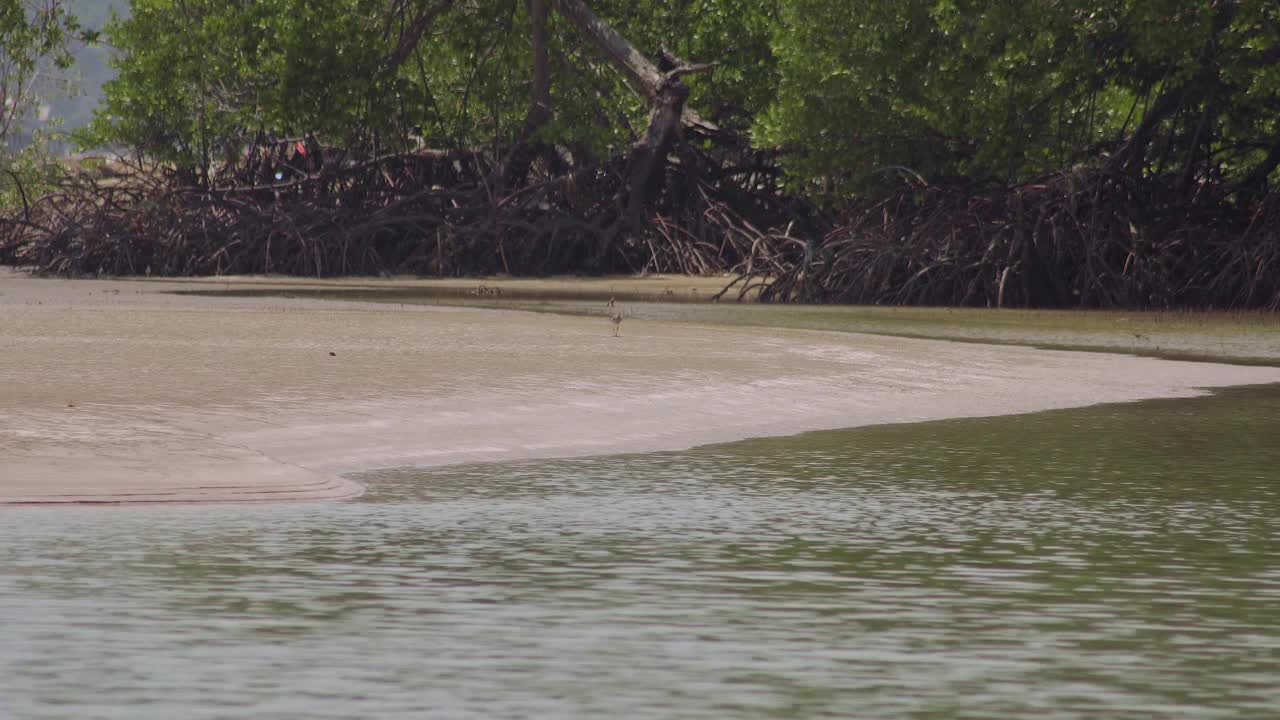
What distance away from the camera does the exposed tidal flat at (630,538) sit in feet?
15.8

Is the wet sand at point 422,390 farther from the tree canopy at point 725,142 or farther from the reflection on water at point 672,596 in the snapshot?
the tree canopy at point 725,142

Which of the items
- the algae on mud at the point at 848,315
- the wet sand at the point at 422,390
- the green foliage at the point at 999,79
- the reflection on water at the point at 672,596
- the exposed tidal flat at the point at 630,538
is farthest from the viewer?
the green foliage at the point at 999,79

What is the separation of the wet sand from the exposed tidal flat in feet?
0.15

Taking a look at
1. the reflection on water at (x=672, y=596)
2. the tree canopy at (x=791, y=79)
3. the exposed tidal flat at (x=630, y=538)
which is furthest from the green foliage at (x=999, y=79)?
the reflection on water at (x=672, y=596)

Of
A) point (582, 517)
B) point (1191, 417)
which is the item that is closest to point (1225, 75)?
point (1191, 417)

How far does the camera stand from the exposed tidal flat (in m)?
4.81

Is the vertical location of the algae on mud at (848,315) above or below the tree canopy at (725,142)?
below

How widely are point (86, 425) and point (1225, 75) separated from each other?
1556cm

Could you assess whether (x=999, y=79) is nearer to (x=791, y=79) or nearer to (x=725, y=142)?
(x=791, y=79)

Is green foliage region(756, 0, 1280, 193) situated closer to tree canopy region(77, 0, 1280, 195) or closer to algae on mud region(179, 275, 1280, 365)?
tree canopy region(77, 0, 1280, 195)

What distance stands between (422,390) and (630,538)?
5.26 metres

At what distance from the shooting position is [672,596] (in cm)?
600

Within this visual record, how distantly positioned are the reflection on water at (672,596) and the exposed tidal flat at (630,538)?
0.05ft

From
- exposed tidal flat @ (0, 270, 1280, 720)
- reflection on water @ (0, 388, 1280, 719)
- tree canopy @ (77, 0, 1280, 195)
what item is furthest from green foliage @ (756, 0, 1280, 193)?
reflection on water @ (0, 388, 1280, 719)
